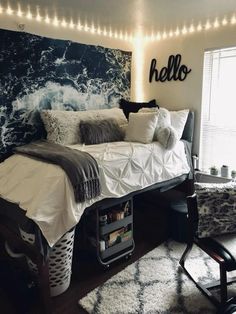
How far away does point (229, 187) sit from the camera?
1.99m

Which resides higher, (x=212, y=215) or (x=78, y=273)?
(x=212, y=215)

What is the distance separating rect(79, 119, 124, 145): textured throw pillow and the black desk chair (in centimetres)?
117

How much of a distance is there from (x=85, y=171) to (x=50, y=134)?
36.8 inches

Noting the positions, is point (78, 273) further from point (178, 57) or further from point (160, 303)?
point (178, 57)

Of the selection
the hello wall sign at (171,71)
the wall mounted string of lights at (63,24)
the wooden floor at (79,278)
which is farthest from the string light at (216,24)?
the wooden floor at (79,278)

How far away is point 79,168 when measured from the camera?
1.87 m

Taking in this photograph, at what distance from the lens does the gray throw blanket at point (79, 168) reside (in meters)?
1.83

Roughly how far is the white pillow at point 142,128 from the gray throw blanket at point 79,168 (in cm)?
77

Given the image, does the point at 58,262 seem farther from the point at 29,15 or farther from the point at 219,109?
the point at 219,109

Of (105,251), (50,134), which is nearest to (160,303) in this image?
(105,251)

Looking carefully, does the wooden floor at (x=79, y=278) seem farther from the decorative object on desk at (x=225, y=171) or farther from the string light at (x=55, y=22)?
the string light at (x=55, y=22)

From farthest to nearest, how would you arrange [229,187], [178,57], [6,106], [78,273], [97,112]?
[178,57], [97,112], [6,106], [78,273], [229,187]

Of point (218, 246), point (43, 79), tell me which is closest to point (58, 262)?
point (218, 246)

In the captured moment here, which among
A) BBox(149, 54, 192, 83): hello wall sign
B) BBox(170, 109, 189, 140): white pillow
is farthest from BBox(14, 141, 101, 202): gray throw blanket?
BBox(149, 54, 192, 83): hello wall sign
